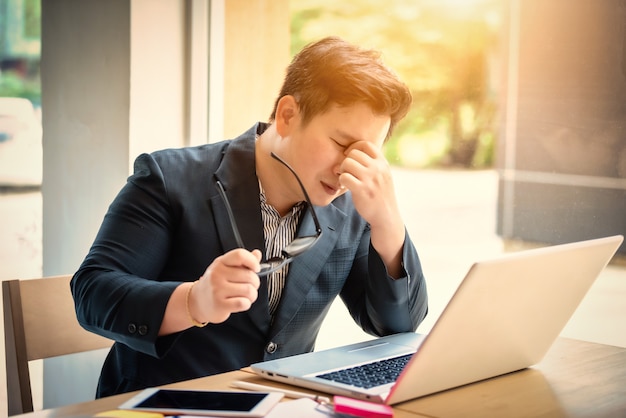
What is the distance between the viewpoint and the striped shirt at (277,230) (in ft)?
5.58

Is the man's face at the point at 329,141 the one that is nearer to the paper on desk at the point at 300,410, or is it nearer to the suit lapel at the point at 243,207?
the suit lapel at the point at 243,207

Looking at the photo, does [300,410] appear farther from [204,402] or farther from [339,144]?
[339,144]

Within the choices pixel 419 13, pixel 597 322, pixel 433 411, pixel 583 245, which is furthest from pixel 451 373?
pixel 419 13

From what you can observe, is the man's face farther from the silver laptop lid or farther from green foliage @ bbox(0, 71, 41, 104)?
green foliage @ bbox(0, 71, 41, 104)

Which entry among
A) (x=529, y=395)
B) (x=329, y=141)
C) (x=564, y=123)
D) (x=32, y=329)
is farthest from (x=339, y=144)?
(x=564, y=123)

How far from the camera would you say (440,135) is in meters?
2.56

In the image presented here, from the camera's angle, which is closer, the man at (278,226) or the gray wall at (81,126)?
the man at (278,226)

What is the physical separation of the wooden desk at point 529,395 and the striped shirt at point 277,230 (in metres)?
0.34

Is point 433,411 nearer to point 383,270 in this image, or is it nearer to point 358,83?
point 383,270

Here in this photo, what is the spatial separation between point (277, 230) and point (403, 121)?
3.37 feet

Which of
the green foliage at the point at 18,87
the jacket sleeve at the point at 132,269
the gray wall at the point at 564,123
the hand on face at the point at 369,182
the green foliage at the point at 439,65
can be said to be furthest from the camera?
the green foliage at the point at 18,87

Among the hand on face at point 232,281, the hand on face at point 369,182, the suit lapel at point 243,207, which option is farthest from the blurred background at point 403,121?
the hand on face at point 232,281

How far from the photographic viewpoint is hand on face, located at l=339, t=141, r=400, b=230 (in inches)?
60.6

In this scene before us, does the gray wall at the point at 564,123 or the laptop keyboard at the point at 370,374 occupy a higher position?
the gray wall at the point at 564,123
